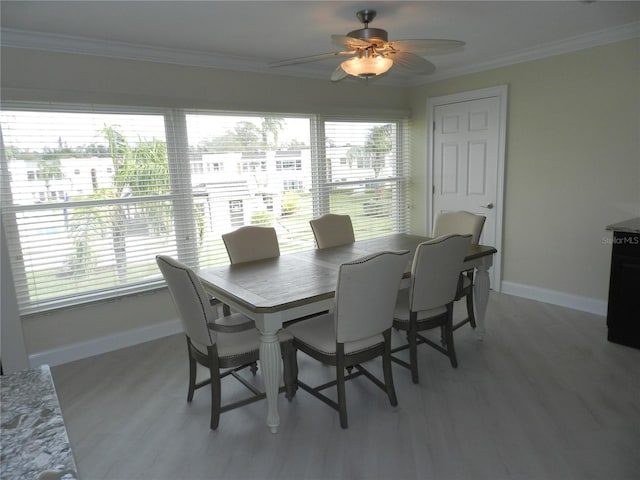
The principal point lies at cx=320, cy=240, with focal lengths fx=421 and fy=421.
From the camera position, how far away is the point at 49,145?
9.99ft

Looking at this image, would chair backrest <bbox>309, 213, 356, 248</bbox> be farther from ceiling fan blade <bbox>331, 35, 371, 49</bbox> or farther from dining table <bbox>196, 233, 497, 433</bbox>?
ceiling fan blade <bbox>331, 35, 371, 49</bbox>

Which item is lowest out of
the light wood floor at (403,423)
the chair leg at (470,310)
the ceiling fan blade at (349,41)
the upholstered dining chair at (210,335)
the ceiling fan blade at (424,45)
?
the light wood floor at (403,423)

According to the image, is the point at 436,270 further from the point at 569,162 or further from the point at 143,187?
the point at 143,187

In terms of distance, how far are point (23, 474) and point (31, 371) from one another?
15.3 inches

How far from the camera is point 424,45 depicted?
7.46ft

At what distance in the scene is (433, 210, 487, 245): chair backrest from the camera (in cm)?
341

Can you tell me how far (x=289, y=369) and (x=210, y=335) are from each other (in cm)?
61

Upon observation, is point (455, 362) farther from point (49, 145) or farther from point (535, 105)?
point (49, 145)

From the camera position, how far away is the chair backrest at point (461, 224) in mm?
3410

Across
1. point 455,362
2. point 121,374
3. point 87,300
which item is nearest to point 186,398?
point 121,374

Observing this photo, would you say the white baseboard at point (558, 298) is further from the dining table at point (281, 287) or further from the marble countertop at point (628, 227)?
the dining table at point (281, 287)

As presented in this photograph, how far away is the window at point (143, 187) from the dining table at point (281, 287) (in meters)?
0.98

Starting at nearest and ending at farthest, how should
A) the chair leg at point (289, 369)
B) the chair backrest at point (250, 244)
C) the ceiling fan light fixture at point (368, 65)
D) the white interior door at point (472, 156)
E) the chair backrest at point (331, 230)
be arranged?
the ceiling fan light fixture at point (368, 65) → the chair leg at point (289, 369) → the chair backrest at point (250, 244) → the chair backrest at point (331, 230) → the white interior door at point (472, 156)

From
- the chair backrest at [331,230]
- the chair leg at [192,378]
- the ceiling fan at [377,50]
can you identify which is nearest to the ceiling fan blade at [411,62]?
the ceiling fan at [377,50]
